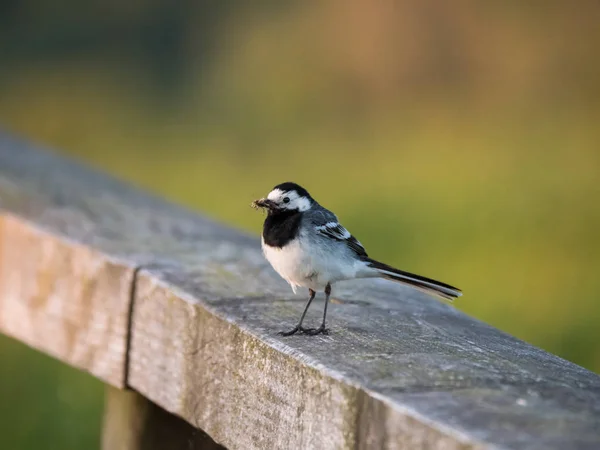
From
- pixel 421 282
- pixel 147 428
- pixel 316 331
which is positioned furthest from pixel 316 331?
pixel 147 428

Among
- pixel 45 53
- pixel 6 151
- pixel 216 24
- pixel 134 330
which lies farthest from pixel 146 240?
pixel 45 53

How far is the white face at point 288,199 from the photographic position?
3100 mm

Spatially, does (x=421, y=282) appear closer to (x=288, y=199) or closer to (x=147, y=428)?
(x=288, y=199)

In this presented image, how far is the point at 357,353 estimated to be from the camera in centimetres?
231

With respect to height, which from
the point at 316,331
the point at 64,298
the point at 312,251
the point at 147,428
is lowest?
the point at 147,428

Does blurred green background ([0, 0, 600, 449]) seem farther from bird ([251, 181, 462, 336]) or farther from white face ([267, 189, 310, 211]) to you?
white face ([267, 189, 310, 211])

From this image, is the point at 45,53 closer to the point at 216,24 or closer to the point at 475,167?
the point at 216,24

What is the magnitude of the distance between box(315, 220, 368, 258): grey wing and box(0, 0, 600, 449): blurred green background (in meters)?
1.71

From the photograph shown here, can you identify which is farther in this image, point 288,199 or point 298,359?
point 288,199

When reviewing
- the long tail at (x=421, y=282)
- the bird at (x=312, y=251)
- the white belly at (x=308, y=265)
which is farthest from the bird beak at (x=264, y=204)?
the long tail at (x=421, y=282)

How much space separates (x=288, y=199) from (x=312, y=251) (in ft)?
0.76

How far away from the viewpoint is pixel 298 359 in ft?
7.16

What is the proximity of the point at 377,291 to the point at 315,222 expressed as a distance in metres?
0.37

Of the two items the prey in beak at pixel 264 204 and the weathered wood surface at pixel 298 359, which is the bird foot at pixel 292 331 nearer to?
the weathered wood surface at pixel 298 359
